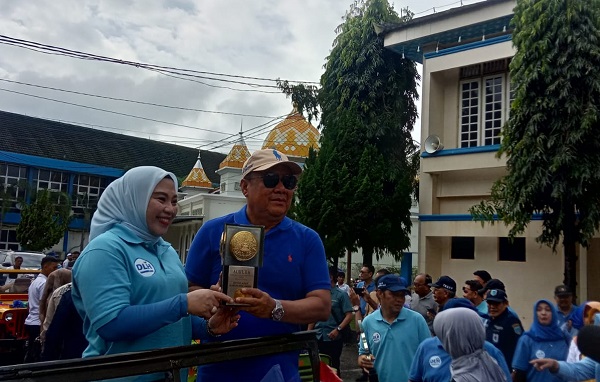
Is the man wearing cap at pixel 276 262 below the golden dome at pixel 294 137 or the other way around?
below

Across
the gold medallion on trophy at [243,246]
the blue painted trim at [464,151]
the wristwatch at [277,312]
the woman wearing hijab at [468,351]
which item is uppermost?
the blue painted trim at [464,151]

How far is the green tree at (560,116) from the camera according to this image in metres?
12.0

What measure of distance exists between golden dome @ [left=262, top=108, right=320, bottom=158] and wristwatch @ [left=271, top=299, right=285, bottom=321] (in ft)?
85.7

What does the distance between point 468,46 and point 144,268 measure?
16.5m

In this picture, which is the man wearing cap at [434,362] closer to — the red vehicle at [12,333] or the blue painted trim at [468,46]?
the red vehicle at [12,333]

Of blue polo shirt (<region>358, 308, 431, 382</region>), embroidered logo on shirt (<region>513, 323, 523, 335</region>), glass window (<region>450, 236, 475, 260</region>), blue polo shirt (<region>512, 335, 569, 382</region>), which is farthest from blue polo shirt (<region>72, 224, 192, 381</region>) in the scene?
glass window (<region>450, 236, 475, 260</region>)

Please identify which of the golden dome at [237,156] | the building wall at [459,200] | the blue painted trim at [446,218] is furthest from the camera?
the golden dome at [237,156]

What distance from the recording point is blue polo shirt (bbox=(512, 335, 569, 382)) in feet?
17.8

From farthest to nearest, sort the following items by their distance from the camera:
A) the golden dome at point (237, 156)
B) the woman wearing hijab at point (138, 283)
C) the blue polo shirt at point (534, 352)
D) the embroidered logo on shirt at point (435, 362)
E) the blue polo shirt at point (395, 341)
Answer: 1. the golden dome at point (237, 156)
2. the blue polo shirt at point (534, 352)
3. the blue polo shirt at point (395, 341)
4. the embroidered logo on shirt at point (435, 362)
5. the woman wearing hijab at point (138, 283)

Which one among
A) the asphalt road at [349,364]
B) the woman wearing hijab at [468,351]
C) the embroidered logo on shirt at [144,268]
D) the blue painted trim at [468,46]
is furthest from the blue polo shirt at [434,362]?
the blue painted trim at [468,46]

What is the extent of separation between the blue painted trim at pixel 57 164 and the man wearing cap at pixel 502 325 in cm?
4363

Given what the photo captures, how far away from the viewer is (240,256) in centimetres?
225

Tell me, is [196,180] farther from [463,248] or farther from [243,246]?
[243,246]

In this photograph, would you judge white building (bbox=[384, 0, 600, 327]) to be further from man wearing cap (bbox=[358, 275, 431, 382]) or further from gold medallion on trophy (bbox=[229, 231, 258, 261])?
gold medallion on trophy (bbox=[229, 231, 258, 261])
